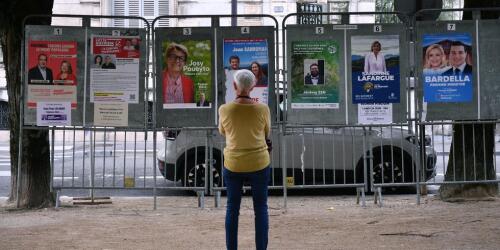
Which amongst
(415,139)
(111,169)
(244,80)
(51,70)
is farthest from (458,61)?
(111,169)

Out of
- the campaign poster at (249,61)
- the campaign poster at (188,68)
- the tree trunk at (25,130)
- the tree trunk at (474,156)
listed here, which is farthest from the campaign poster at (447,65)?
the tree trunk at (25,130)

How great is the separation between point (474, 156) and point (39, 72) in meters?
5.93

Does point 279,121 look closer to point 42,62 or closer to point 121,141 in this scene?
point 42,62

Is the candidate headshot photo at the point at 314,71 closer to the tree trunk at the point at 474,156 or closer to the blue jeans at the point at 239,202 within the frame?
the tree trunk at the point at 474,156

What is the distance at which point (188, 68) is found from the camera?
8.71 meters

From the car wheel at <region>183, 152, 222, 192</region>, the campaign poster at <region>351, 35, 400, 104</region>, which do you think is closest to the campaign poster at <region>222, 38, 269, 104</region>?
the campaign poster at <region>351, 35, 400, 104</region>

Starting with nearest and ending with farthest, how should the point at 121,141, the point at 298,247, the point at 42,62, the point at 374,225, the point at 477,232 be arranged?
the point at 298,247, the point at 477,232, the point at 374,225, the point at 42,62, the point at 121,141

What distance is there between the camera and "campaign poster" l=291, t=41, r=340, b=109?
8680 mm

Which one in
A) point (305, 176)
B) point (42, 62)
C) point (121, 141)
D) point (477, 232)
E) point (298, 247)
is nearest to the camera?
point (298, 247)

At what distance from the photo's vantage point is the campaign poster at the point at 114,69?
28.3 feet

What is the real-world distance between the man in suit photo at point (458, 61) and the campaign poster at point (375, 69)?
701 mm

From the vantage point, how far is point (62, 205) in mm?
9328

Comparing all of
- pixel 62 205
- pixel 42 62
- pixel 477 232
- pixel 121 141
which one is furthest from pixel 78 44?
pixel 477 232

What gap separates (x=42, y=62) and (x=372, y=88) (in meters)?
4.27
